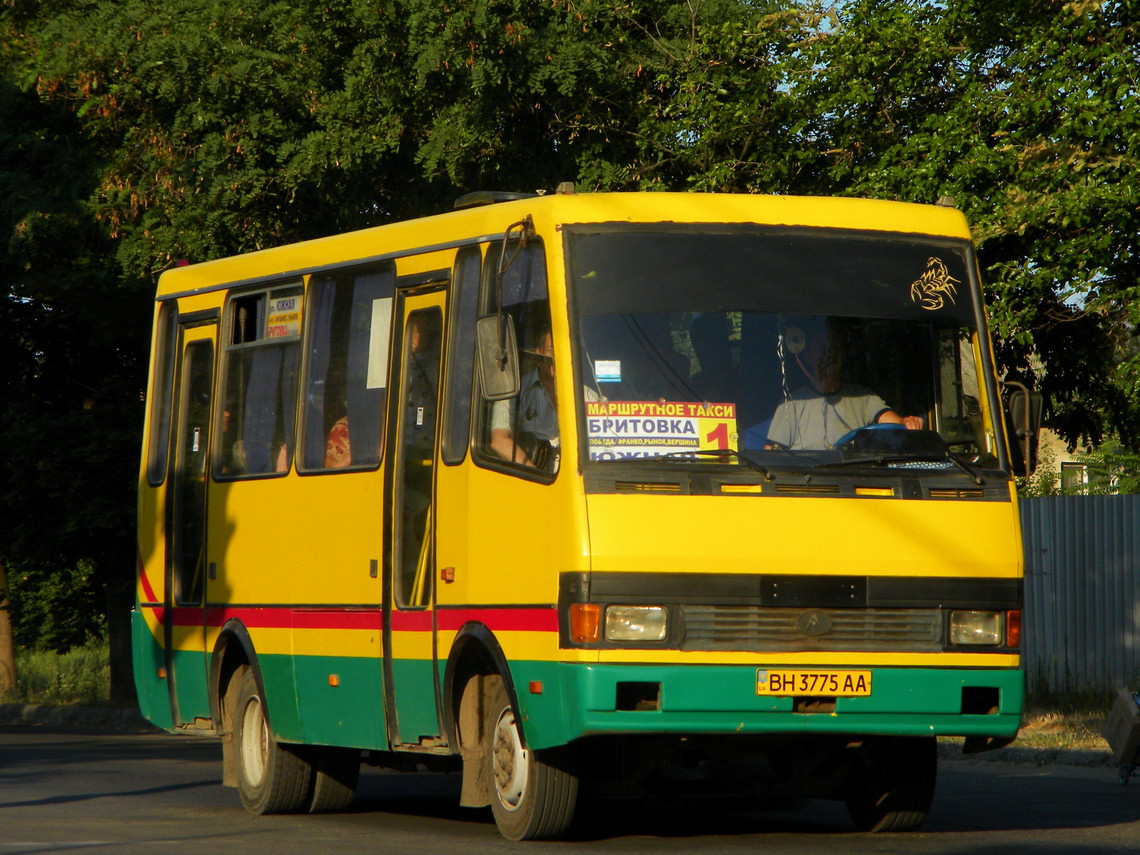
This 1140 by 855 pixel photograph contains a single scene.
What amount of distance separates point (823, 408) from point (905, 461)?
1.49 feet

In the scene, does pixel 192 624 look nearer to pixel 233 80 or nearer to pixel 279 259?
pixel 279 259

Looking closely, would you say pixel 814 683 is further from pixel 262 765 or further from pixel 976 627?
pixel 262 765

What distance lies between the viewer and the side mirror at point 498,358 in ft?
31.8

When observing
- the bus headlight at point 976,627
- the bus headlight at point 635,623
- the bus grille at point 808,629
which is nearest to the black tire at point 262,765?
the bus headlight at point 635,623

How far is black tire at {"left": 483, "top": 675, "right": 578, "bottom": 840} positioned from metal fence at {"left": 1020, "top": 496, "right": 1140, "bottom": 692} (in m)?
9.75

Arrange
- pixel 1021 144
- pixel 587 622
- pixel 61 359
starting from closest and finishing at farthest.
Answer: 1. pixel 587 622
2. pixel 1021 144
3. pixel 61 359

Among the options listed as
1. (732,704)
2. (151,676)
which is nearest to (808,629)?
(732,704)

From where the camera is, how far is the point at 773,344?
9969mm

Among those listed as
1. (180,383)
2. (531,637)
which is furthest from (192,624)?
(531,637)

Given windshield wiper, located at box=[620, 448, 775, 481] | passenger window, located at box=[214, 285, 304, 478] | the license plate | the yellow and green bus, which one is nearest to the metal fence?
the yellow and green bus

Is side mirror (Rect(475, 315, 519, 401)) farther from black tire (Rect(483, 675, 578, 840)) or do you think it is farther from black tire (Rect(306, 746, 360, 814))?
black tire (Rect(306, 746, 360, 814))

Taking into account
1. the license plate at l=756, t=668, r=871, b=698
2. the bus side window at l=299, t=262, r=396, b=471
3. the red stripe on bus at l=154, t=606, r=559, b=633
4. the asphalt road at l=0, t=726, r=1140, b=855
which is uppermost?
the bus side window at l=299, t=262, r=396, b=471

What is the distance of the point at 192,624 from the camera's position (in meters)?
13.4

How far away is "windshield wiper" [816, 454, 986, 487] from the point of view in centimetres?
977
